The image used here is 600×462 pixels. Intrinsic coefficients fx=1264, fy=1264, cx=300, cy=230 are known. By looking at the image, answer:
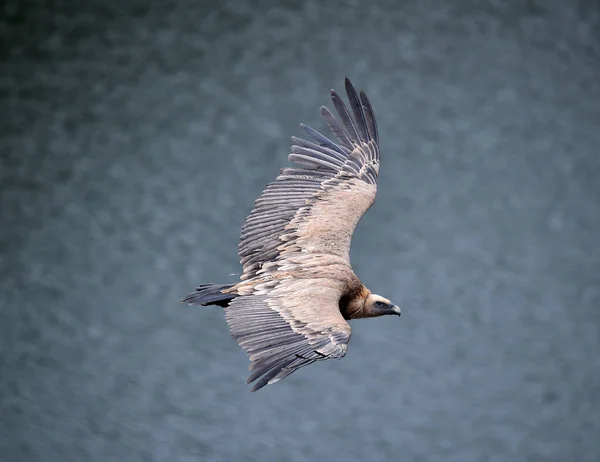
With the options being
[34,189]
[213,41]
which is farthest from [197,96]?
[34,189]

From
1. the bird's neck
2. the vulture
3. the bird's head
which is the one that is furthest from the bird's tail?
the bird's head

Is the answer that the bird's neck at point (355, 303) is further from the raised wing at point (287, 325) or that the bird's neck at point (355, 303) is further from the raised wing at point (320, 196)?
the raised wing at point (287, 325)

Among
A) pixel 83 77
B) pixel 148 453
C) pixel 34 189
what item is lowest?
pixel 148 453

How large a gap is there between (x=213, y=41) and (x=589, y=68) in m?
3.90

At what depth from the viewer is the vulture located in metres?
7.04

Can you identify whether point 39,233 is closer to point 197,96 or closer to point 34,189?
point 34,189

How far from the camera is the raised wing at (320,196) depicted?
837cm

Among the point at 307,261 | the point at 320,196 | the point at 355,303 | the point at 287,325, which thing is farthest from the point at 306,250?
the point at 287,325

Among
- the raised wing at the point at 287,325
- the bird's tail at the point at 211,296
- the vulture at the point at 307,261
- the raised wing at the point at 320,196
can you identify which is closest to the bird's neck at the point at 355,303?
the vulture at the point at 307,261

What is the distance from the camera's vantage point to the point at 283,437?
12367 millimetres

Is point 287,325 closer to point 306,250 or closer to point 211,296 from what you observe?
point 211,296

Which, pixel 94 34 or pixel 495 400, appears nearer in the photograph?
pixel 495 400

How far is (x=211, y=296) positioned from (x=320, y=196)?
1.26 metres

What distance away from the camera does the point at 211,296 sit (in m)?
7.94
